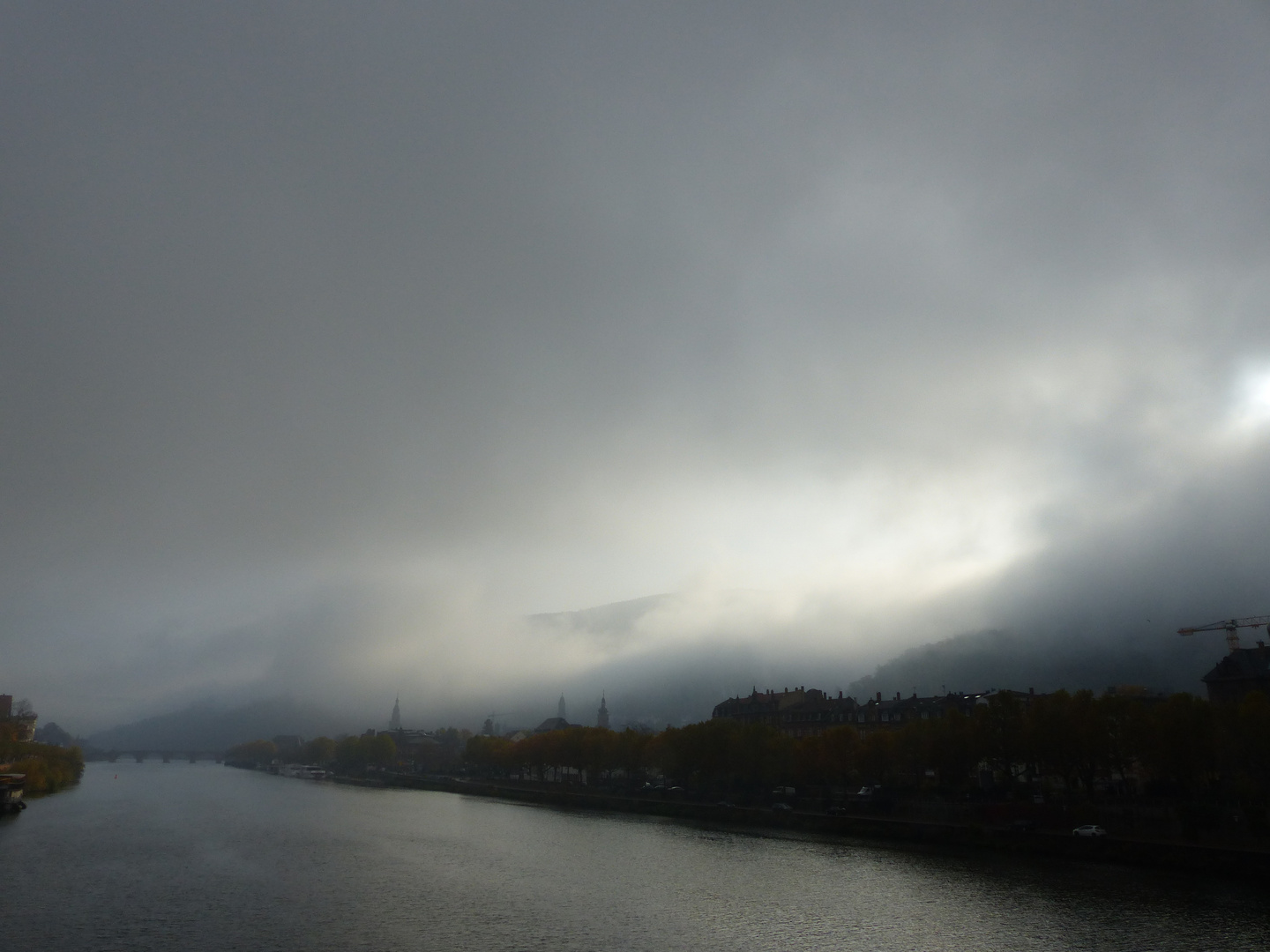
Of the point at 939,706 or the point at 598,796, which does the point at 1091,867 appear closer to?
the point at 598,796

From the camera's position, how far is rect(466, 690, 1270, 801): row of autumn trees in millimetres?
63938

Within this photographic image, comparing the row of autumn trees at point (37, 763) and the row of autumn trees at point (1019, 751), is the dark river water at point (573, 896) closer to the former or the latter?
the row of autumn trees at point (1019, 751)

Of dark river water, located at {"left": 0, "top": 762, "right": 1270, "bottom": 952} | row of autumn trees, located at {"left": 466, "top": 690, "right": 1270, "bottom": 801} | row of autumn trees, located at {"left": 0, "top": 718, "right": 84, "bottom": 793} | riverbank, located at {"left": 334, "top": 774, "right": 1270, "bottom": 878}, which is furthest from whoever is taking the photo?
row of autumn trees, located at {"left": 0, "top": 718, "right": 84, "bottom": 793}

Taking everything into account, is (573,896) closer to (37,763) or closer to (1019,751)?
(1019,751)

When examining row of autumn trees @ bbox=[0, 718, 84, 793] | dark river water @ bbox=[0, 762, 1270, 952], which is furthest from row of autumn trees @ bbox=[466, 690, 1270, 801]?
row of autumn trees @ bbox=[0, 718, 84, 793]

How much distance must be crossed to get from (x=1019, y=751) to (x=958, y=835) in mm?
13684

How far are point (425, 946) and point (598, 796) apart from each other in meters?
80.4

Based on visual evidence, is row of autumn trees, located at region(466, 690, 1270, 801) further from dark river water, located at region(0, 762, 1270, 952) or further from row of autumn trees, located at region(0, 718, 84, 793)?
row of autumn trees, located at region(0, 718, 84, 793)

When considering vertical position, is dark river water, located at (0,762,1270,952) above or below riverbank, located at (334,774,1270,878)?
below

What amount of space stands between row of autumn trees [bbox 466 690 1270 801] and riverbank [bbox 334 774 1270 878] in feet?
25.3

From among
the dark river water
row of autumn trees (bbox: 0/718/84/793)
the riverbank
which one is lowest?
the dark river water

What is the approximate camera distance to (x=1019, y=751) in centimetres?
7725

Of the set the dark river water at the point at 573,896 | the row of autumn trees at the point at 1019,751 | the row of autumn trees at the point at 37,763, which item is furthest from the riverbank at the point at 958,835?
the row of autumn trees at the point at 37,763

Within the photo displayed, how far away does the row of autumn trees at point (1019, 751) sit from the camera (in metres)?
63.9
